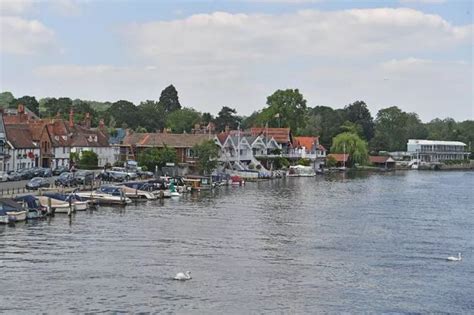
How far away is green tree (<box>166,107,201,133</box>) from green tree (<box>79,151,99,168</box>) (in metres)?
65.4

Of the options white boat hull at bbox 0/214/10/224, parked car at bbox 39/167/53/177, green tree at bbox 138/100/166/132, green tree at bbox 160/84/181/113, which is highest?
green tree at bbox 160/84/181/113

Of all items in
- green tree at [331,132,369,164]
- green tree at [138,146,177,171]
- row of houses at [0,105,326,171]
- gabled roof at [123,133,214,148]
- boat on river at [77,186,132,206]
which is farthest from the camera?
green tree at [331,132,369,164]

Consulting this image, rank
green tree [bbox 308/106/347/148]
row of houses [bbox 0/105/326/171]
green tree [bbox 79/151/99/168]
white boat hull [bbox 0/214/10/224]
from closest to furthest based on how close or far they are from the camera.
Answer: white boat hull [bbox 0/214/10/224]
row of houses [bbox 0/105/326/171]
green tree [bbox 79/151/99/168]
green tree [bbox 308/106/347/148]

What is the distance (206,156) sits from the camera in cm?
9194

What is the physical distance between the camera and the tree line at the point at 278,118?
140m

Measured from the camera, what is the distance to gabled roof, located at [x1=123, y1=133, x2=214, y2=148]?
97438 millimetres

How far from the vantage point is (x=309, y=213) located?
5997 centimetres

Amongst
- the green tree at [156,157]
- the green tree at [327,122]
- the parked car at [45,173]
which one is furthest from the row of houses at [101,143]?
the green tree at [327,122]

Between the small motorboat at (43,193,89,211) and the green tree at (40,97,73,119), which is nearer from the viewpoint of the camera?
the small motorboat at (43,193,89,211)

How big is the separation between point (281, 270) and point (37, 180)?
106 ft

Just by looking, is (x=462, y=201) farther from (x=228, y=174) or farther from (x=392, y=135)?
(x=392, y=135)

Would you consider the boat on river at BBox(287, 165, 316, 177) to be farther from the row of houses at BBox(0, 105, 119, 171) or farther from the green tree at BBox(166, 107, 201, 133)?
the green tree at BBox(166, 107, 201, 133)

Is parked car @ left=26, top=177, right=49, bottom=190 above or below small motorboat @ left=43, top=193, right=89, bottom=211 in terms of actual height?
above

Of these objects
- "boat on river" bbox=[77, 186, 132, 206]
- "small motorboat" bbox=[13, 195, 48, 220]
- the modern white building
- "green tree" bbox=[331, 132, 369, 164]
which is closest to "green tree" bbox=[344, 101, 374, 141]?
the modern white building
